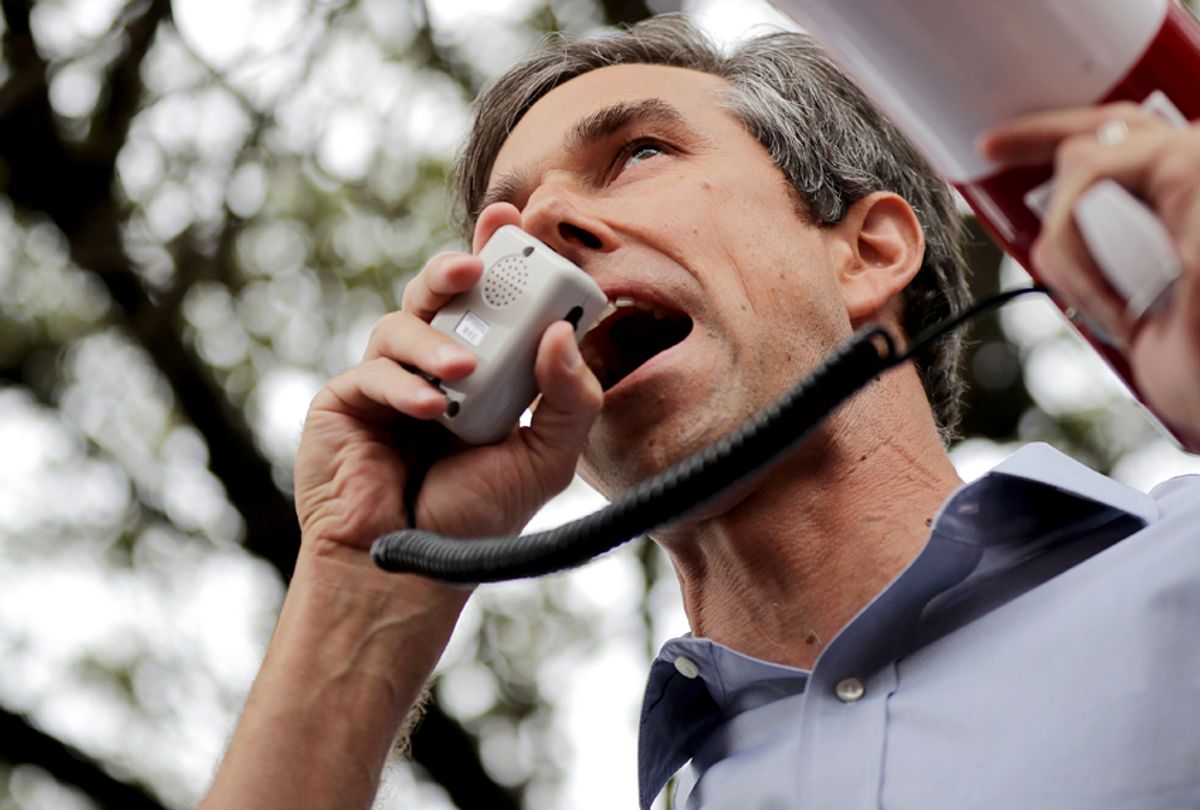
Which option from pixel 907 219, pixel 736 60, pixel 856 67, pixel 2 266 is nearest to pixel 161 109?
pixel 2 266

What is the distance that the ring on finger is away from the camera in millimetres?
994

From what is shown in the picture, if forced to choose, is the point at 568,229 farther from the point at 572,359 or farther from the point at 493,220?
the point at 572,359

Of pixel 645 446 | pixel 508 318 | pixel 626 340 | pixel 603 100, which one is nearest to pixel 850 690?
pixel 645 446

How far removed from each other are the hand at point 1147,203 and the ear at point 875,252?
44.8 inches

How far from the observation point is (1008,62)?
105 cm

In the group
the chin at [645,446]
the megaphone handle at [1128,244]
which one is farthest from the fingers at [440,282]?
the megaphone handle at [1128,244]

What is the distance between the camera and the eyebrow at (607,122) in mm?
2264

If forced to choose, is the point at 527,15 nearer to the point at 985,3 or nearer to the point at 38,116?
the point at 38,116

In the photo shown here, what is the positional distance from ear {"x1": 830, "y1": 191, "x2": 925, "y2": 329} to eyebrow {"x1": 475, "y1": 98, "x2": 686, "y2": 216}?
33cm

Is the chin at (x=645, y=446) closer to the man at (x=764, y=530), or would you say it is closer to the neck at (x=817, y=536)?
the man at (x=764, y=530)

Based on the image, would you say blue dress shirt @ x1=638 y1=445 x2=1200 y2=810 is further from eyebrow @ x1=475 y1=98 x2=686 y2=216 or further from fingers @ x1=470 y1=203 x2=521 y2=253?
eyebrow @ x1=475 y1=98 x2=686 y2=216

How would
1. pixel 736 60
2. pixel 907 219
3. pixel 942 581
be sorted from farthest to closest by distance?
pixel 736 60, pixel 907 219, pixel 942 581

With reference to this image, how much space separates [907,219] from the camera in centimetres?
235

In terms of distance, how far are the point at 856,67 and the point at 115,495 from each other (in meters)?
4.84
